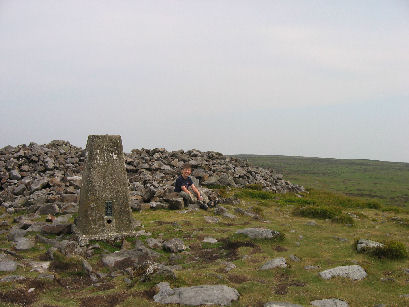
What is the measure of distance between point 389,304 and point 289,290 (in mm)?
2289

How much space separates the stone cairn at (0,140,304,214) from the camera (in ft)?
67.1

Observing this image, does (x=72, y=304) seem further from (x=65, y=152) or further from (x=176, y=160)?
(x=65, y=152)

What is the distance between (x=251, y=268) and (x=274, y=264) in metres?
0.73

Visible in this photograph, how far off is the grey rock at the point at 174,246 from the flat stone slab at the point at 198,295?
4037 millimetres

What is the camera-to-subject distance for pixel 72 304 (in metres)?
8.37

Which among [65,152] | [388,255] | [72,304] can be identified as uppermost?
[65,152]

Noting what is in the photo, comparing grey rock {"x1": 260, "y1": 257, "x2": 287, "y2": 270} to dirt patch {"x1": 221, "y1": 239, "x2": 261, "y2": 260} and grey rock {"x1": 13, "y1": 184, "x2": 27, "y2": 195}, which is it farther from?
grey rock {"x1": 13, "y1": 184, "x2": 27, "y2": 195}

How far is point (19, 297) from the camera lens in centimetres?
852

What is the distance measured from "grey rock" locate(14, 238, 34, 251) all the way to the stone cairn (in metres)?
5.18

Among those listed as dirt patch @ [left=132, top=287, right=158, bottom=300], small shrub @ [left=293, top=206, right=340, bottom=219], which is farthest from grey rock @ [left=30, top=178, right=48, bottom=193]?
dirt patch @ [left=132, top=287, right=158, bottom=300]

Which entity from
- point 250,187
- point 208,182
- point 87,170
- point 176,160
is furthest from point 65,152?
point 87,170

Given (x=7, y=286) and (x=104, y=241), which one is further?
(x=104, y=241)

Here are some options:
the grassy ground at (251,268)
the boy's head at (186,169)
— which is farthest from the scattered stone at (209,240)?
the boy's head at (186,169)

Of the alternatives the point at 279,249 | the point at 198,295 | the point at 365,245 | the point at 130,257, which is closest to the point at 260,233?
the point at 279,249
